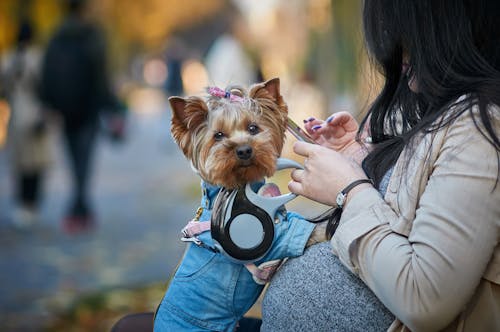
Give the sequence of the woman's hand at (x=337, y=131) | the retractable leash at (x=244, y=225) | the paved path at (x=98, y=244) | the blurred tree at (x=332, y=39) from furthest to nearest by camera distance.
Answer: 1. the blurred tree at (x=332, y=39)
2. the paved path at (x=98, y=244)
3. the woman's hand at (x=337, y=131)
4. the retractable leash at (x=244, y=225)

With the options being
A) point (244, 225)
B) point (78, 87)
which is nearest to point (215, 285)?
point (244, 225)

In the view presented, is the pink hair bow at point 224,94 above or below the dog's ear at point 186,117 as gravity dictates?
above

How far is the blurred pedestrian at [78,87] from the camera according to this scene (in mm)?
6867

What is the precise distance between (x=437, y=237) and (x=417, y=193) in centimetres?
14

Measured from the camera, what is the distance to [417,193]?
1.48 meters

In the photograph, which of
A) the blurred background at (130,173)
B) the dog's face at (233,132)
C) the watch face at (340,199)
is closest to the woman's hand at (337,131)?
the blurred background at (130,173)

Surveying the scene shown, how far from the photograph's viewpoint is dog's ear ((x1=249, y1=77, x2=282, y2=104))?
179cm

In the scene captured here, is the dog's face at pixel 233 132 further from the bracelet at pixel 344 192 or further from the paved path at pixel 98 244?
the paved path at pixel 98 244

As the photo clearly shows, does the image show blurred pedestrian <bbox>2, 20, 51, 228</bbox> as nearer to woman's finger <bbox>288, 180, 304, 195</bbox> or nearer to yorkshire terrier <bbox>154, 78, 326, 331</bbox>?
yorkshire terrier <bbox>154, 78, 326, 331</bbox>

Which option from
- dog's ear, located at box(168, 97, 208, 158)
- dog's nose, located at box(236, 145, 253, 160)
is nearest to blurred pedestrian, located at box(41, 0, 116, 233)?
dog's ear, located at box(168, 97, 208, 158)

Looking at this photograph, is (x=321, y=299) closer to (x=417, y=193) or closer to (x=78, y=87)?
(x=417, y=193)

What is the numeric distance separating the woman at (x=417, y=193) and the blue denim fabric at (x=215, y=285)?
0.20 ft

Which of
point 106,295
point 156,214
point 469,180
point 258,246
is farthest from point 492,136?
point 156,214

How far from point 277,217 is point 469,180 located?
0.54 m
